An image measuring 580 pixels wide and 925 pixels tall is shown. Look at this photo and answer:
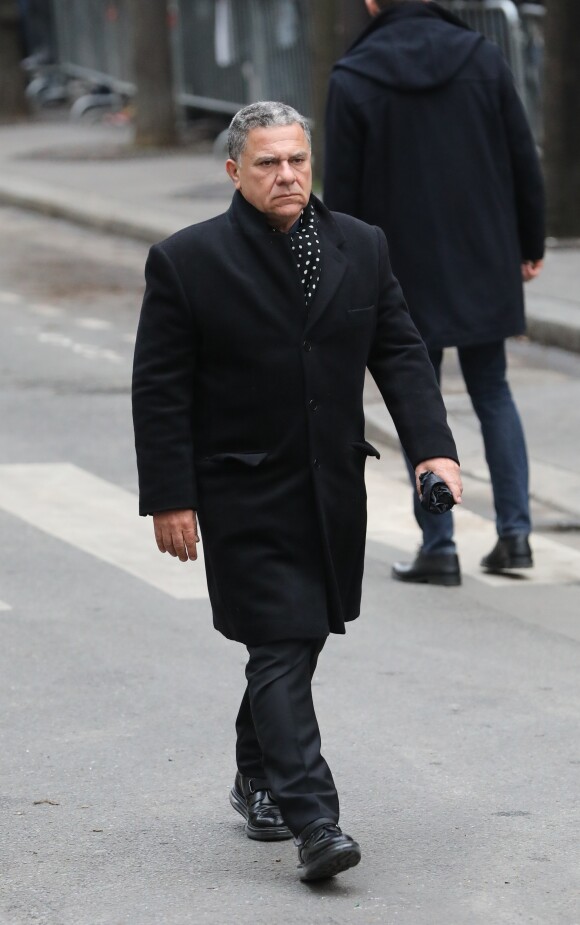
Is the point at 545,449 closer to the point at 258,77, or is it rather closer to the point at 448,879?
the point at 448,879

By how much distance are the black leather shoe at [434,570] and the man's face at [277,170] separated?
2601 millimetres

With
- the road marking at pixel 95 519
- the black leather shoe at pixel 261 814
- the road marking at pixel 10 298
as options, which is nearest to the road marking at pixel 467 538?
the road marking at pixel 95 519

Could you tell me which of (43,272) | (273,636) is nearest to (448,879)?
(273,636)

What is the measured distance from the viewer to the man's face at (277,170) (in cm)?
402

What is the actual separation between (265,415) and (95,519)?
11.1 ft

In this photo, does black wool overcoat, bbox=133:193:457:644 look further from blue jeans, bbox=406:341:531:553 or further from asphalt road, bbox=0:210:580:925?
blue jeans, bbox=406:341:531:553

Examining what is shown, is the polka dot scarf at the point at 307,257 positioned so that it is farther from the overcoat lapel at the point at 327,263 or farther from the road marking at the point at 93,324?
the road marking at the point at 93,324

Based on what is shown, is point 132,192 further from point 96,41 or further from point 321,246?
point 321,246

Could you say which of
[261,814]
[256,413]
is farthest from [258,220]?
[261,814]

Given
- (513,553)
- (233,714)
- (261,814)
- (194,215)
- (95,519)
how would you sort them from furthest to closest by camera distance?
(194,215) < (95,519) < (513,553) < (233,714) < (261,814)

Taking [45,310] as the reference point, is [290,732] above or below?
above

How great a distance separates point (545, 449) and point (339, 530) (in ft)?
14.7

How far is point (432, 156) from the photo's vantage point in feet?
21.4

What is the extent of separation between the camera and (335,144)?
256 inches
